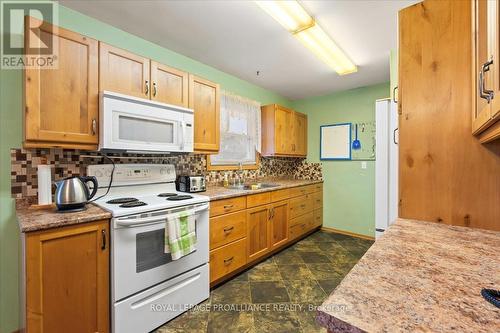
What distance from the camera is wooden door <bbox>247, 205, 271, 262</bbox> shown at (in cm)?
243

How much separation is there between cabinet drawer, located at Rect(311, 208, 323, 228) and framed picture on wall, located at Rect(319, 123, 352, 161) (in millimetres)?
936

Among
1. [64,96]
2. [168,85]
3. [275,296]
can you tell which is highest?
[168,85]

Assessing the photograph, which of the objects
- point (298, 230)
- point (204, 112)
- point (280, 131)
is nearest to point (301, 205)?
point (298, 230)

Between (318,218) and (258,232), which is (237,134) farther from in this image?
(318,218)

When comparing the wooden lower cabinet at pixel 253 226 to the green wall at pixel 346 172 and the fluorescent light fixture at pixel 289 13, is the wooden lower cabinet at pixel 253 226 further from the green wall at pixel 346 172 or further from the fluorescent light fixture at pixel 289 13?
the fluorescent light fixture at pixel 289 13

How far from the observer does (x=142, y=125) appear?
1766mm

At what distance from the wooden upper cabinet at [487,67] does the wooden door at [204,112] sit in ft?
6.52

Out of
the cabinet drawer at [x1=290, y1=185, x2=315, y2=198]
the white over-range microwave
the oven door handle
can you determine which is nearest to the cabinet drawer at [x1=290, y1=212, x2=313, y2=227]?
the cabinet drawer at [x1=290, y1=185, x2=315, y2=198]

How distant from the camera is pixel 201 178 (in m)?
2.31

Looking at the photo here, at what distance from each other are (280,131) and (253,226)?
1.71 metres

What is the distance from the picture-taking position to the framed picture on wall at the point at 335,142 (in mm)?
3711

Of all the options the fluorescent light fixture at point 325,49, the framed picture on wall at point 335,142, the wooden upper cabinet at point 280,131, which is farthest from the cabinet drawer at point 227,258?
the framed picture on wall at point 335,142

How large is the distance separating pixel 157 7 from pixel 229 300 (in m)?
2.49

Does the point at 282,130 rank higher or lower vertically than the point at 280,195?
higher
